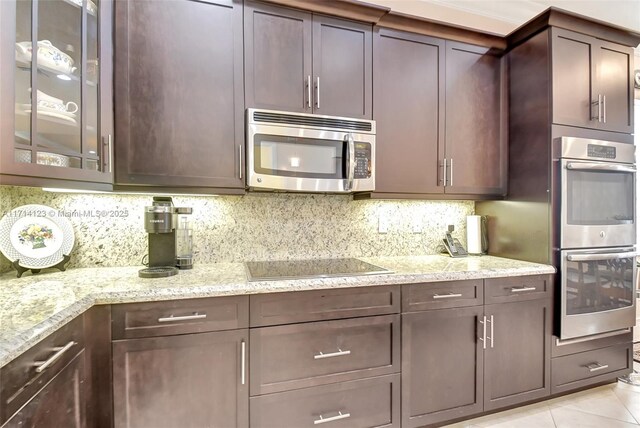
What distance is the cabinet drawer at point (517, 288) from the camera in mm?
1888

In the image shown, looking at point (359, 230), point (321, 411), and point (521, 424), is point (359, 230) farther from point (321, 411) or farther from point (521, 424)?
point (521, 424)

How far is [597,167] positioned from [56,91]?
3077mm

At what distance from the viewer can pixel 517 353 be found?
6.43 feet

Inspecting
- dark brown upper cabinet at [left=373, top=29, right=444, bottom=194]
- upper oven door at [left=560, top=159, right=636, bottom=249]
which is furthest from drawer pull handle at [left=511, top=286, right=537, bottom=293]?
dark brown upper cabinet at [left=373, top=29, right=444, bottom=194]

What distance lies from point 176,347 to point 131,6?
1.68 m

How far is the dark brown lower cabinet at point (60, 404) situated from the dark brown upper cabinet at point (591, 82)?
2835 millimetres

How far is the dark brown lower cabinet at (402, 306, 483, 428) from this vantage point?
1727 millimetres

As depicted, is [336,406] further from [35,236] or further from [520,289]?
[35,236]

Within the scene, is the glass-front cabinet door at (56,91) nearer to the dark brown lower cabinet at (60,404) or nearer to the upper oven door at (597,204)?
the dark brown lower cabinet at (60,404)

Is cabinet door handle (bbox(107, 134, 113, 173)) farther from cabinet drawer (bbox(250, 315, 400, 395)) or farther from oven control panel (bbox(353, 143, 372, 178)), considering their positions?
oven control panel (bbox(353, 143, 372, 178))

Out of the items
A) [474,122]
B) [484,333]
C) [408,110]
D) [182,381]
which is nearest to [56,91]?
[182,381]

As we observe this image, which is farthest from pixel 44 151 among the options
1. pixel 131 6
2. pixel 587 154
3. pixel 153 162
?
pixel 587 154

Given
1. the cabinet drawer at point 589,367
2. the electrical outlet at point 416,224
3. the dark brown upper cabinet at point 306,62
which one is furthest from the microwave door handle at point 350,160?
the cabinet drawer at point 589,367

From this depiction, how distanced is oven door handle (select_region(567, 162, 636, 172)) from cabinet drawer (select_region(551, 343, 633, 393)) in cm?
124
